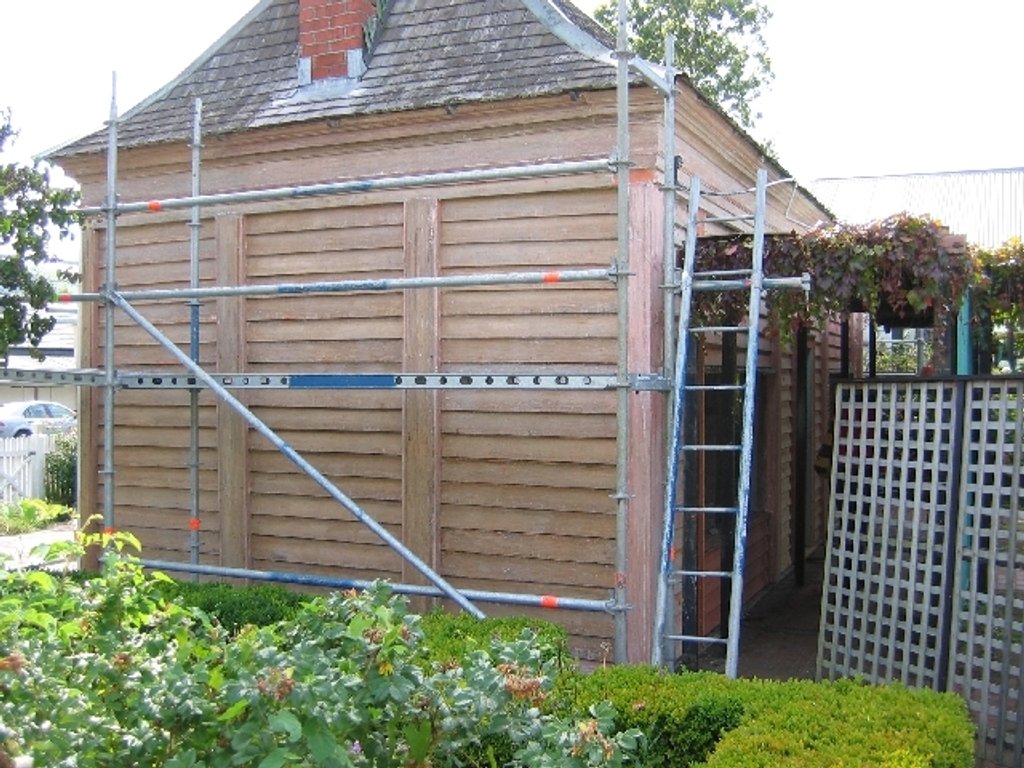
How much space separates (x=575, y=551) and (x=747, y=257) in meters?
2.29

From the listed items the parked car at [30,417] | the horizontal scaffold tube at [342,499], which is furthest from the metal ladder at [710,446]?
the parked car at [30,417]

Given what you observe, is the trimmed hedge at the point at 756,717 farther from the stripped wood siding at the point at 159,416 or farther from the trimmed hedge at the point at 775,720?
the stripped wood siding at the point at 159,416

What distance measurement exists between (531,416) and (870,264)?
2.43 meters

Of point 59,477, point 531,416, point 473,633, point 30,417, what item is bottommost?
point 59,477

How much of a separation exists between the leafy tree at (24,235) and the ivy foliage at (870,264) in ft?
15.5

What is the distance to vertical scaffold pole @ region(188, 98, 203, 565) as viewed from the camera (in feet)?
26.2

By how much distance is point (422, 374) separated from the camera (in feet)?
22.5

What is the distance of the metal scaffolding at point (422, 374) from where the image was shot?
614 centimetres

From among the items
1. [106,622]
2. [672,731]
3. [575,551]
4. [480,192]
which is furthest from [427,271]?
[106,622]

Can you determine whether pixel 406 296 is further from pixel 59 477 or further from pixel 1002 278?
pixel 59 477

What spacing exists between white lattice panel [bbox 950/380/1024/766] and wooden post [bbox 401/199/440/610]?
3471mm

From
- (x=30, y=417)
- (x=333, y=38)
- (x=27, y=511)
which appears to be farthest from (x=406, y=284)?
(x=30, y=417)

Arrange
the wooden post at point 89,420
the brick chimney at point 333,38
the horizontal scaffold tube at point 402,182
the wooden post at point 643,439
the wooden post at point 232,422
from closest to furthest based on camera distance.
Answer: the horizontal scaffold tube at point 402,182
the wooden post at point 643,439
the brick chimney at point 333,38
the wooden post at point 232,422
the wooden post at point 89,420

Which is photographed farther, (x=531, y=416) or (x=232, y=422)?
(x=232, y=422)
